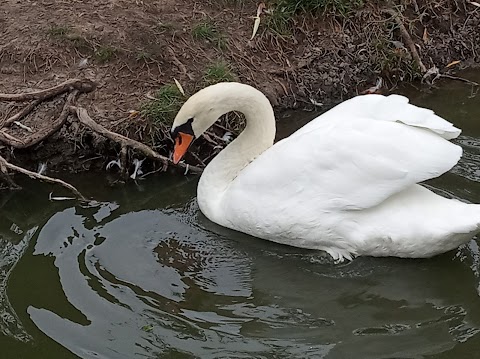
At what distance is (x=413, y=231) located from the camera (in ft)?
15.3

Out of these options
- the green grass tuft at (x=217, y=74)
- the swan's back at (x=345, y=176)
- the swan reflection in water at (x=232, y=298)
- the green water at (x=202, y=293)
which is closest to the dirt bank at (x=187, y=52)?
the green grass tuft at (x=217, y=74)

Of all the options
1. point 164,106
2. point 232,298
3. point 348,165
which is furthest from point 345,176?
point 164,106

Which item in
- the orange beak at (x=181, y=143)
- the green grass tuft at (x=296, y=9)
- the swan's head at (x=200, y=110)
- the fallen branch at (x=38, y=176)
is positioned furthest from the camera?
the green grass tuft at (x=296, y=9)

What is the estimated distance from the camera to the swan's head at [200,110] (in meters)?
5.20

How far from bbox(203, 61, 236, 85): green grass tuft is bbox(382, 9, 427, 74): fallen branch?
1737 mm

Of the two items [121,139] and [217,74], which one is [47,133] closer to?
[121,139]

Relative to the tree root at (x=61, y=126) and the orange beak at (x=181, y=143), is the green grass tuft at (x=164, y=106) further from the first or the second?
the orange beak at (x=181, y=143)

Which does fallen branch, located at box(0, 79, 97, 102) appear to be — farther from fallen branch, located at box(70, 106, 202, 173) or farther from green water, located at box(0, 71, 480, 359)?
green water, located at box(0, 71, 480, 359)

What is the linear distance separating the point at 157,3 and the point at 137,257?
3.10 m

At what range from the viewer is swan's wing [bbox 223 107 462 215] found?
4.65m

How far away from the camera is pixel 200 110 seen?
522 cm

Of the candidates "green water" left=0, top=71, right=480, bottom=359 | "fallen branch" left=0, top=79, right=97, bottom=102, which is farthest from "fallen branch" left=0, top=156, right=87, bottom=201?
"fallen branch" left=0, top=79, right=97, bottom=102

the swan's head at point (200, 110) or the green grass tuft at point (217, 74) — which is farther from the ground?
the swan's head at point (200, 110)

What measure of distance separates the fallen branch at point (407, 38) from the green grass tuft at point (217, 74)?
174 cm
